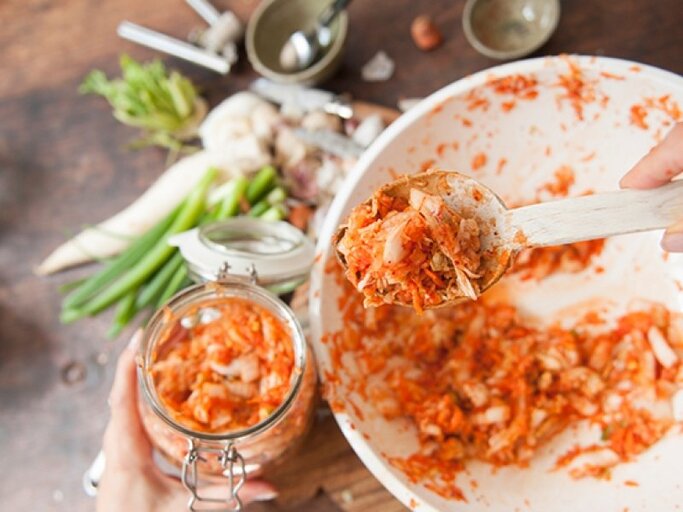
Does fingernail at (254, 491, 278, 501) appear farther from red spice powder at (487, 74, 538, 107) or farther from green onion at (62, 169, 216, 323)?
red spice powder at (487, 74, 538, 107)

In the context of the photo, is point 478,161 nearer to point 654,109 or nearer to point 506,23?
point 654,109

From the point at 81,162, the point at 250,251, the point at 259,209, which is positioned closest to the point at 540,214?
the point at 250,251

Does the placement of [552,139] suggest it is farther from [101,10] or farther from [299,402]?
[101,10]

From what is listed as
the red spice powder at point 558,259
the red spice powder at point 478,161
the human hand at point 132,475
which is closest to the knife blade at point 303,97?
the red spice powder at point 478,161

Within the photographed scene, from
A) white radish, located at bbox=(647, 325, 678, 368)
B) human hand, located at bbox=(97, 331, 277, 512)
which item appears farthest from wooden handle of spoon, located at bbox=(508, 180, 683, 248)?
human hand, located at bbox=(97, 331, 277, 512)

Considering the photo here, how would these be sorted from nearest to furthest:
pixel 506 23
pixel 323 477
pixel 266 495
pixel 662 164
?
pixel 662 164, pixel 266 495, pixel 323 477, pixel 506 23
